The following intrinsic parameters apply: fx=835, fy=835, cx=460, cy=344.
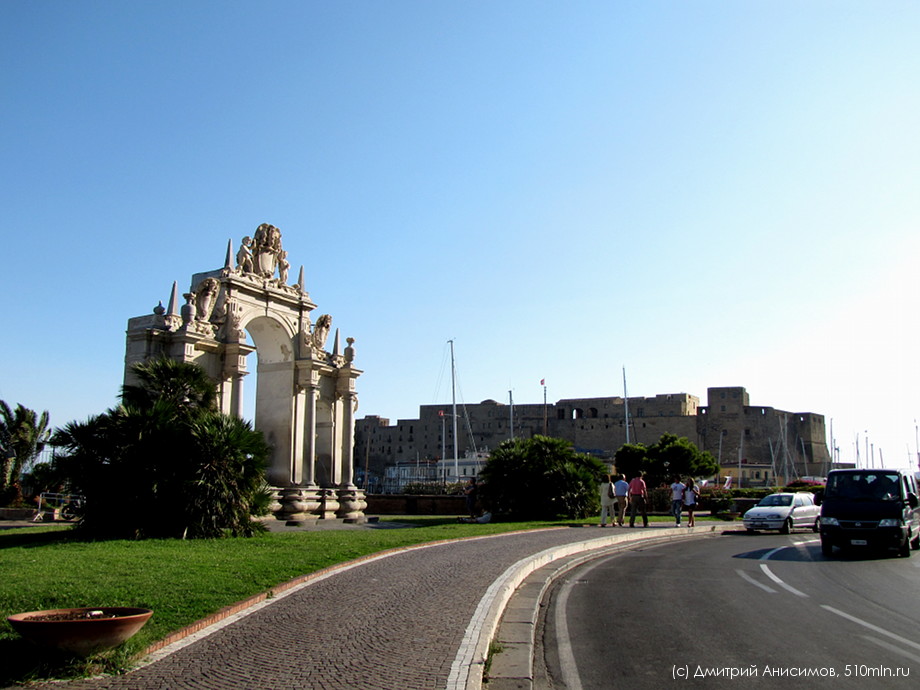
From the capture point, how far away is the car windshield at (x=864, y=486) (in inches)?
714

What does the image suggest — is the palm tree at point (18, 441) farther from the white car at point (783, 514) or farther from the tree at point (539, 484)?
the white car at point (783, 514)

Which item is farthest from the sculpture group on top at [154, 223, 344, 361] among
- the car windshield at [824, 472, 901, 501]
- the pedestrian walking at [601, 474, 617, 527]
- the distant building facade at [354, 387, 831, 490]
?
the distant building facade at [354, 387, 831, 490]

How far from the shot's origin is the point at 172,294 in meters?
22.9

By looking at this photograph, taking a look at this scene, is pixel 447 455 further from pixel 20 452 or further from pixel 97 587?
pixel 97 587

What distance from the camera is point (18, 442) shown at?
3456 centimetres

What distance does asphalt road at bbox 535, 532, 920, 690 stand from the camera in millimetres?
7105

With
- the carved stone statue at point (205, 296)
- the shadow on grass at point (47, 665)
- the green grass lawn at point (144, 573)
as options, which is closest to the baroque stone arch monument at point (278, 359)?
the carved stone statue at point (205, 296)

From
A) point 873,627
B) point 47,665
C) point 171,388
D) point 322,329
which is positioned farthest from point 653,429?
point 47,665

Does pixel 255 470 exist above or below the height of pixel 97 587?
above

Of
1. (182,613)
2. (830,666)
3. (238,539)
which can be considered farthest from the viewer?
(238,539)

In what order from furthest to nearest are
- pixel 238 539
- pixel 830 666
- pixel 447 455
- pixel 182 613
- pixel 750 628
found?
pixel 447 455, pixel 238 539, pixel 750 628, pixel 182 613, pixel 830 666

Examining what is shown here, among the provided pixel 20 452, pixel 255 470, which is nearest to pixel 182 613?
pixel 255 470

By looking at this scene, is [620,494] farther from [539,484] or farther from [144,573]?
[144,573]

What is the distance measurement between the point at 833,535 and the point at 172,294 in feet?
57.5
